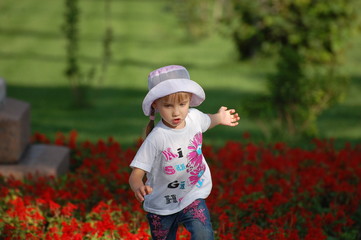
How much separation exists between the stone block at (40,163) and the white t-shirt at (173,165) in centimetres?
257

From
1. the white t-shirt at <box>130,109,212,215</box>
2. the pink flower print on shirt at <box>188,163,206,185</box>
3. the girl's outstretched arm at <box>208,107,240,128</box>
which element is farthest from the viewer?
the girl's outstretched arm at <box>208,107,240,128</box>

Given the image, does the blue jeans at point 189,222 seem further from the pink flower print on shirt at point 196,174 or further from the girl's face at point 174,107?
the girl's face at point 174,107

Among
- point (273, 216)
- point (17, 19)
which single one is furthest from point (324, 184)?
point (17, 19)

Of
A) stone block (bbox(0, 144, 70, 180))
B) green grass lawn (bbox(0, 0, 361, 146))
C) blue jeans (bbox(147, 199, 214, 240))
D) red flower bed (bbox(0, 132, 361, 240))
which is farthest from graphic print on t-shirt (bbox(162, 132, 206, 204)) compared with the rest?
green grass lawn (bbox(0, 0, 361, 146))

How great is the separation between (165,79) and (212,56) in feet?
47.6

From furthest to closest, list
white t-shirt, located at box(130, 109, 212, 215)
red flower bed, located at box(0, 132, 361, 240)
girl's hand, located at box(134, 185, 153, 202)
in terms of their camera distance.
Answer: red flower bed, located at box(0, 132, 361, 240)
white t-shirt, located at box(130, 109, 212, 215)
girl's hand, located at box(134, 185, 153, 202)

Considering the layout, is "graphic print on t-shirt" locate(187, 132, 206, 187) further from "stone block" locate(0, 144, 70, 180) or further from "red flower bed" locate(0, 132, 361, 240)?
"stone block" locate(0, 144, 70, 180)

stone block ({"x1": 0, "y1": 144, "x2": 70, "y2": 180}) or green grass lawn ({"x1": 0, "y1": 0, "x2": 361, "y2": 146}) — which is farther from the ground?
stone block ({"x1": 0, "y1": 144, "x2": 70, "y2": 180})

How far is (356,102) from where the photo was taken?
12641 mm

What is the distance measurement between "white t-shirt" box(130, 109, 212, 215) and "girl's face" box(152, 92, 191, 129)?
0.38 ft

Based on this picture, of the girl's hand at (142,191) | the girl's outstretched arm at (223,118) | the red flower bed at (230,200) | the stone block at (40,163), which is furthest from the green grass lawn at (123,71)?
the girl's hand at (142,191)

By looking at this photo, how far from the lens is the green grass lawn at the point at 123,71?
10.6 m

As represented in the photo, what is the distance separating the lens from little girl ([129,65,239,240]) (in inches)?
135

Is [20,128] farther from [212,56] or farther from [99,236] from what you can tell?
[212,56]
